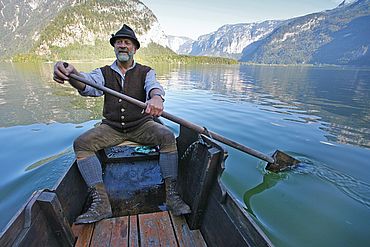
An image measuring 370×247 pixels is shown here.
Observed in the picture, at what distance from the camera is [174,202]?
313cm

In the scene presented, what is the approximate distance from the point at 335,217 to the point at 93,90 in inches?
194

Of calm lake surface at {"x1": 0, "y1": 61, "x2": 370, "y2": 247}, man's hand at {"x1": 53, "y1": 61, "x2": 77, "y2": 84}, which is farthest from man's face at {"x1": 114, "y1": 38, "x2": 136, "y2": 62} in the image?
calm lake surface at {"x1": 0, "y1": 61, "x2": 370, "y2": 247}

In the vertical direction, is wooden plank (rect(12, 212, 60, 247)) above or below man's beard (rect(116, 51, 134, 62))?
below

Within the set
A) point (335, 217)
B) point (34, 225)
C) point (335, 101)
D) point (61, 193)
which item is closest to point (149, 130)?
point (61, 193)

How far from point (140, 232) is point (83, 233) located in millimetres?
657

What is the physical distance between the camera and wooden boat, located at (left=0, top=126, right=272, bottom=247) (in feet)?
6.70

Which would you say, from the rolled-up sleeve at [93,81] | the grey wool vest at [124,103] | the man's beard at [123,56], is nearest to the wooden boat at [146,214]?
the grey wool vest at [124,103]

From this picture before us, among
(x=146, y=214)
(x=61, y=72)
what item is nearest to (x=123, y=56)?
(x=61, y=72)

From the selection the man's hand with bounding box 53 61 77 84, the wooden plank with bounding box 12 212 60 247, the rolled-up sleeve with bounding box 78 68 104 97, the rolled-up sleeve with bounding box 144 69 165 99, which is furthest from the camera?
the rolled-up sleeve with bounding box 144 69 165 99

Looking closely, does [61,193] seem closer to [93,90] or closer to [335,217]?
[93,90]

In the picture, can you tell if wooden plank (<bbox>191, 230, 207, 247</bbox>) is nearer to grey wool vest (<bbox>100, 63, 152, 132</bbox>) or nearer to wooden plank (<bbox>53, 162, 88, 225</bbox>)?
wooden plank (<bbox>53, 162, 88, 225</bbox>)

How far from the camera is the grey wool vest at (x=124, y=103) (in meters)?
3.75

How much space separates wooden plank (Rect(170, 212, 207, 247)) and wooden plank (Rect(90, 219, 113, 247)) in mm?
775

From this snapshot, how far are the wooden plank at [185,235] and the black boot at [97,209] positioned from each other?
87 cm
